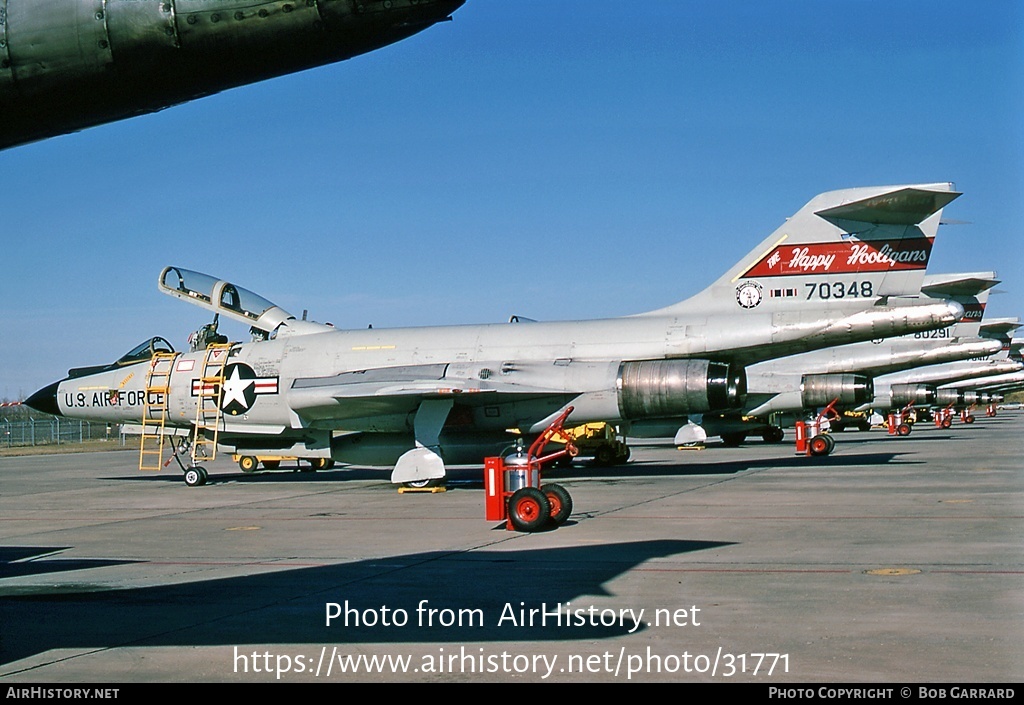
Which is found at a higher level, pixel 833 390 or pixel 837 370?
pixel 837 370

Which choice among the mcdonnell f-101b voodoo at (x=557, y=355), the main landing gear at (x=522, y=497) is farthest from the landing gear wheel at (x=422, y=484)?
the main landing gear at (x=522, y=497)

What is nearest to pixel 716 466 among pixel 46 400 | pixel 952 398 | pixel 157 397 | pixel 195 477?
pixel 195 477

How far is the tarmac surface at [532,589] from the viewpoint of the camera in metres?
5.91

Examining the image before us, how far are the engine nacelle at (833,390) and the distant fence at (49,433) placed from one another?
37683 mm

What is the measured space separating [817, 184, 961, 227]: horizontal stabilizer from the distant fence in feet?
143

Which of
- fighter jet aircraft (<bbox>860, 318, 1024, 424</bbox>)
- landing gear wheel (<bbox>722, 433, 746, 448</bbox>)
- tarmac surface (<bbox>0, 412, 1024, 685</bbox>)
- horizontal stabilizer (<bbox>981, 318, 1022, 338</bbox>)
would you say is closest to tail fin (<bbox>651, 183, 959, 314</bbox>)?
tarmac surface (<bbox>0, 412, 1024, 685</bbox>)

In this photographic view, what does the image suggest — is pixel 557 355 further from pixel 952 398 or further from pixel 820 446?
pixel 952 398

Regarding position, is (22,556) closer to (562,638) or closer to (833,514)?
(562,638)

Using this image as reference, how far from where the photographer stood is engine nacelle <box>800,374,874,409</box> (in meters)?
30.0

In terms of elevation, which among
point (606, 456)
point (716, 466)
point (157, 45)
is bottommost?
point (716, 466)

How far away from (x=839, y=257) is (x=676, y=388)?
426 centimetres

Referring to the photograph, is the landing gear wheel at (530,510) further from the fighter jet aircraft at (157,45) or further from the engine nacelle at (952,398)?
the engine nacelle at (952,398)

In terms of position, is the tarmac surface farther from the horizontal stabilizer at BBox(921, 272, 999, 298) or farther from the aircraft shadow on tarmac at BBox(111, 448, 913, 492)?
the horizontal stabilizer at BBox(921, 272, 999, 298)

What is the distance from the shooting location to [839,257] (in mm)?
19281
